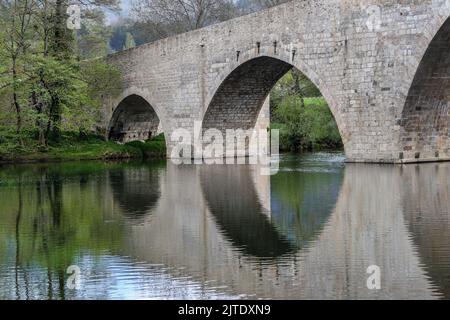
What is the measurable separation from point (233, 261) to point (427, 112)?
40.4 ft

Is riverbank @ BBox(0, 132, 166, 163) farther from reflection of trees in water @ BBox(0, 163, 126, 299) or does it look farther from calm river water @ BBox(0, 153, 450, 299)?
calm river water @ BBox(0, 153, 450, 299)

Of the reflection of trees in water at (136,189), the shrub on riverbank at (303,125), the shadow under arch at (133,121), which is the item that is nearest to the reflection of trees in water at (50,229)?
the reflection of trees in water at (136,189)

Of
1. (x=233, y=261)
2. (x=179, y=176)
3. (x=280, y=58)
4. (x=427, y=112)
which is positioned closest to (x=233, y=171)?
(x=179, y=176)

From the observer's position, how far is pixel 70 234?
924 centimetres

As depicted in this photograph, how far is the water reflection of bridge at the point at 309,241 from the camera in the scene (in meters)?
6.26

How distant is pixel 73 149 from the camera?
91.8ft

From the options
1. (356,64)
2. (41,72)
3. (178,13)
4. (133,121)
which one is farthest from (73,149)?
(178,13)

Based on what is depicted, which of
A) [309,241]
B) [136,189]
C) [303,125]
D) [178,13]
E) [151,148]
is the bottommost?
[309,241]

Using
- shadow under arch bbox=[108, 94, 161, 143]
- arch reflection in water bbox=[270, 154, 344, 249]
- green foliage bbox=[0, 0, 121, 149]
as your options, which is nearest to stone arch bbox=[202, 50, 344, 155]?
arch reflection in water bbox=[270, 154, 344, 249]

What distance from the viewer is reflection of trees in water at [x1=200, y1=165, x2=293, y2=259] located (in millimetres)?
8073

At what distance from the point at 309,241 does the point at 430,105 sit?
11.1 meters

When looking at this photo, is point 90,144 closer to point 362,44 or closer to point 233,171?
point 233,171

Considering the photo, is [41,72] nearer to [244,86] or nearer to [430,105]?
[244,86]

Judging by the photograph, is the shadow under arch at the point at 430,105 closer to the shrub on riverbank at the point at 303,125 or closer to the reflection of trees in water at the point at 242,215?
the reflection of trees in water at the point at 242,215
